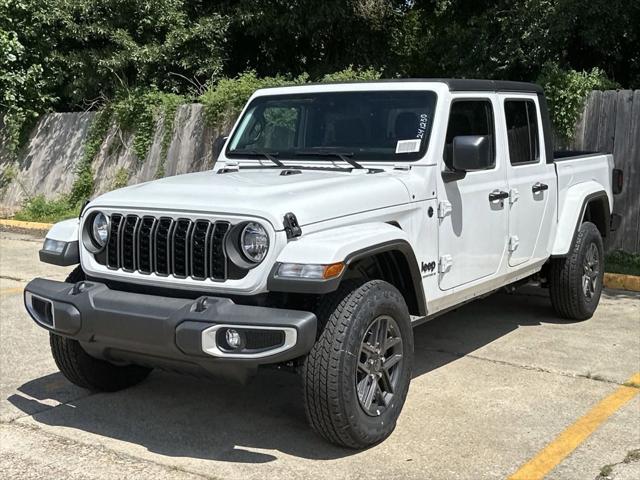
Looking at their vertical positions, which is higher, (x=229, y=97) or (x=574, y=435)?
(x=229, y=97)

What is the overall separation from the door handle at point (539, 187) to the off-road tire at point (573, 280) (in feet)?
2.25

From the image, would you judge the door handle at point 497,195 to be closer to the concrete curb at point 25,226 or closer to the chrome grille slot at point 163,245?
the chrome grille slot at point 163,245

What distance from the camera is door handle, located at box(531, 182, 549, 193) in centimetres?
608

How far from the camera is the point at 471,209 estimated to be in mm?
5273

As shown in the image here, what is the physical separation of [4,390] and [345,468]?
251 cm

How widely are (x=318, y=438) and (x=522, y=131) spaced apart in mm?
3007

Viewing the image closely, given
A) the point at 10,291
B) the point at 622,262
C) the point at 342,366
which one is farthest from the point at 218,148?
the point at 622,262

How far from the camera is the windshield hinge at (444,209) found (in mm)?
4938

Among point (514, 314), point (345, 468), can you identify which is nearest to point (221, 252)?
point (345, 468)

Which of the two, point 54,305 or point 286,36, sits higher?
point 286,36

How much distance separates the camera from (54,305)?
4.27 metres

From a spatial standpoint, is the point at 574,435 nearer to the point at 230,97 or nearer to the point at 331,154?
the point at 331,154

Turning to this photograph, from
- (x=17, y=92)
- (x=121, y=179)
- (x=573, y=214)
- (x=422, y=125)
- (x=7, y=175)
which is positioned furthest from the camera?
(x=7, y=175)

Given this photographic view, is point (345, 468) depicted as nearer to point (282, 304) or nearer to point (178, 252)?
point (282, 304)
